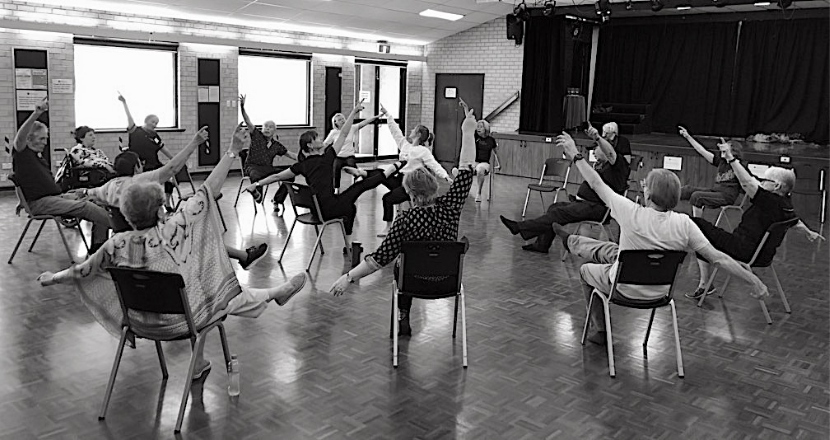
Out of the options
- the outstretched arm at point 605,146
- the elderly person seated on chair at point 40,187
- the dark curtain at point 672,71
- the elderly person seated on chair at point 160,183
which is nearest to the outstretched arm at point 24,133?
the elderly person seated on chair at point 40,187

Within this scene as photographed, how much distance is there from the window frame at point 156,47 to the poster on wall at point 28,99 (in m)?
0.95

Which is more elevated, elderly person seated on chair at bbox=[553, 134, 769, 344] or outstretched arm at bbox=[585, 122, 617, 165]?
outstretched arm at bbox=[585, 122, 617, 165]

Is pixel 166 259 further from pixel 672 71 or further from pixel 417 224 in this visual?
pixel 672 71

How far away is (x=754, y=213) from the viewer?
A: 5.55 meters

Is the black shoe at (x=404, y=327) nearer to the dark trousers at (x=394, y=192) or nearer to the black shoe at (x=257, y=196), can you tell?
the dark trousers at (x=394, y=192)

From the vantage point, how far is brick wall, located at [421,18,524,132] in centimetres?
1530

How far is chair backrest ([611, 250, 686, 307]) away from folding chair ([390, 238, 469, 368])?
919mm

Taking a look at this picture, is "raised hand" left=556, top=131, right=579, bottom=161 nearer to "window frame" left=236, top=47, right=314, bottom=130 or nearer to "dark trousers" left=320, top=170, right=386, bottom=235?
"dark trousers" left=320, top=170, right=386, bottom=235

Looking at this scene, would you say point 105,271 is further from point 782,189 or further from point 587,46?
point 587,46

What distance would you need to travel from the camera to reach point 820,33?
44.2 ft

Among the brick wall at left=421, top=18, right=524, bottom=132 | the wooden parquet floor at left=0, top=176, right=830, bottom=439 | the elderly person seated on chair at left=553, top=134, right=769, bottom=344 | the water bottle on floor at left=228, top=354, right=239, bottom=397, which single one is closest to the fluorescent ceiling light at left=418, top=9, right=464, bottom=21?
the brick wall at left=421, top=18, right=524, bottom=132

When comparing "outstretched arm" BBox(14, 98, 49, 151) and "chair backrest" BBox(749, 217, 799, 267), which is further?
"outstretched arm" BBox(14, 98, 49, 151)

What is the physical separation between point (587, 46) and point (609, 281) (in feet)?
38.5

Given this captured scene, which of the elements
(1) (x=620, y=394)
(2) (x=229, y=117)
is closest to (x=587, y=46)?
(2) (x=229, y=117)
